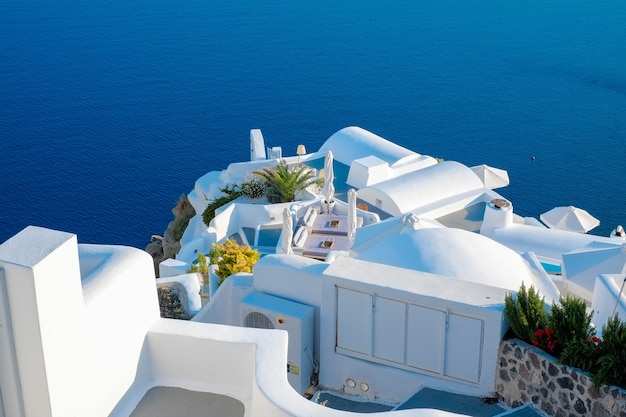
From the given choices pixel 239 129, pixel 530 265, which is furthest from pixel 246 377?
pixel 239 129

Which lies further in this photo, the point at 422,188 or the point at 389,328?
the point at 422,188

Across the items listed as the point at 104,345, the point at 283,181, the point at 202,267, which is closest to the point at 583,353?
the point at 104,345

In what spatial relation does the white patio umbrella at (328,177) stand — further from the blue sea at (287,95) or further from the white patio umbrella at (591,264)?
the blue sea at (287,95)

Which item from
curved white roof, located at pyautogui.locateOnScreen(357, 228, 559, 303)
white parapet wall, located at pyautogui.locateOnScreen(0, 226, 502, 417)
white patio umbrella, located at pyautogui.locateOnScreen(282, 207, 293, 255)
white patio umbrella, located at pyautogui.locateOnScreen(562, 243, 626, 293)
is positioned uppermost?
white parapet wall, located at pyautogui.locateOnScreen(0, 226, 502, 417)

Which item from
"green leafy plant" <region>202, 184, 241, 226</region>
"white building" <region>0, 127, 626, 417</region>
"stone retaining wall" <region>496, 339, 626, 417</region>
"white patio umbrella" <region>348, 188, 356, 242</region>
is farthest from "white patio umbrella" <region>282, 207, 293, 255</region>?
"stone retaining wall" <region>496, 339, 626, 417</region>

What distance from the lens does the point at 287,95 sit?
259ft

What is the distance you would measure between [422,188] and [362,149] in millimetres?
6297

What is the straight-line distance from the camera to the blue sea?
62656 millimetres

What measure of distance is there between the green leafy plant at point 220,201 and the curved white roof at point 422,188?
5473 mm

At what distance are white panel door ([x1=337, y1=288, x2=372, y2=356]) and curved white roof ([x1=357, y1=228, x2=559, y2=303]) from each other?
2.37 meters

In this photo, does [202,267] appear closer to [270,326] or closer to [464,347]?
[270,326]

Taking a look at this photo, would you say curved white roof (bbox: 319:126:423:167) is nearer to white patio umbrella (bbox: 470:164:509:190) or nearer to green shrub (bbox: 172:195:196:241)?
white patio umbrella (bbox: 470:164:509:190)

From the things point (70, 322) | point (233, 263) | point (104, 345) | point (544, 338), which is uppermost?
point (70, 322)

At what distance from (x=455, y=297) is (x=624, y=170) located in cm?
5413
